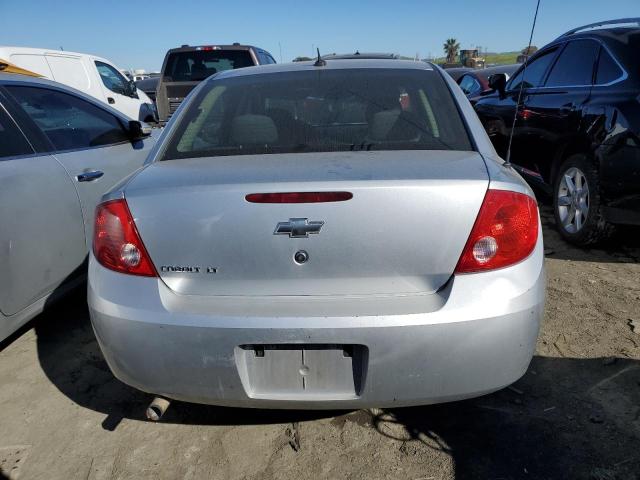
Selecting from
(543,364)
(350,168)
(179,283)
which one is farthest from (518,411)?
(179,283)

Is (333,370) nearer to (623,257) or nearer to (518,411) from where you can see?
(518,411)

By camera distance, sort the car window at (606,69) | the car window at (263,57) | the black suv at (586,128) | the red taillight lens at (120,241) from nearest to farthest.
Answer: the red taillight lens at (120,241) < the black suv at (586,128) < the car window at (606,69) < the car window at (263,57)

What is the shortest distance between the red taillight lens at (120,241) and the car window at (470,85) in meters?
7.54

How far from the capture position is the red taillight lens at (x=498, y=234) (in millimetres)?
1765

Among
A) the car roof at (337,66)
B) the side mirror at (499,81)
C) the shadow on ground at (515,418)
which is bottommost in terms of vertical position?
the shadow on ground at (515,418)

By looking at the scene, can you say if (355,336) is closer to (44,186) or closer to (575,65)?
(44,186)

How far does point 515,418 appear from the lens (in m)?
2.26

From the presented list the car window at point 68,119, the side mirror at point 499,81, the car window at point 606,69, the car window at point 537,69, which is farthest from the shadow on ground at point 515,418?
the side mirror at point 499,81

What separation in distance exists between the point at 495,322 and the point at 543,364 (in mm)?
1142

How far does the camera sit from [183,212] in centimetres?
177

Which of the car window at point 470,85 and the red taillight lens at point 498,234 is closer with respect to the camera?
the red taillight lens at point 498,234

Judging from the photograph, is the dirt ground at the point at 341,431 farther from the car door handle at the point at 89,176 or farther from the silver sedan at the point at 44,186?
the car door handle at the point at 89,176

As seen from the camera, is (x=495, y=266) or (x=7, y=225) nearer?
(x=495, y=266)

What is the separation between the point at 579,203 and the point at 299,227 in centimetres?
325
